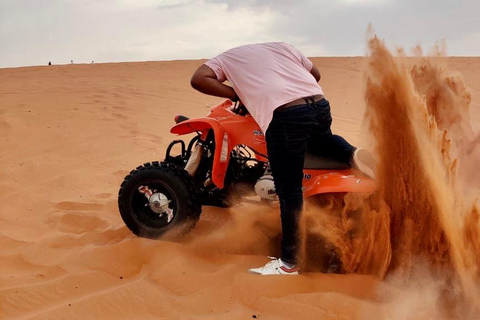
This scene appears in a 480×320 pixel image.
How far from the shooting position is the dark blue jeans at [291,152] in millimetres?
3516

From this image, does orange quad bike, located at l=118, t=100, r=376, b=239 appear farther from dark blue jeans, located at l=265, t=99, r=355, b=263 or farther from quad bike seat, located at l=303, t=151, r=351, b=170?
dark blue jeans, located at l=265, t=99, r=355, b=263

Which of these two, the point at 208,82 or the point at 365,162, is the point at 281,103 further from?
the point at 365,162

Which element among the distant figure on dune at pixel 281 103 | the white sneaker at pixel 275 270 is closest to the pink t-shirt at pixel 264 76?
the distant figure on dune at pixel 281 103

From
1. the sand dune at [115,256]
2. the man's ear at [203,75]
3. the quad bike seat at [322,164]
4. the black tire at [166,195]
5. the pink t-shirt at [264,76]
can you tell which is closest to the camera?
the sand dune at [115,256]

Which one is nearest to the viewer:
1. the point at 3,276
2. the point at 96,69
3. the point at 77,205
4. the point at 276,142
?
the point at 276,142

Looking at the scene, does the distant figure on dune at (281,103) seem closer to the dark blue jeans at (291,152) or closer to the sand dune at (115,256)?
the dark blue jeans at (291,152)

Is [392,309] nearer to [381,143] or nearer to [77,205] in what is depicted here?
[381,143]

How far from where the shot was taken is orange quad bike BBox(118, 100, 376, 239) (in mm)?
4051

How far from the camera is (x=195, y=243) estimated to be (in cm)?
442

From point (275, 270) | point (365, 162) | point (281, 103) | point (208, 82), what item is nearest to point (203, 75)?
point (208, 82)

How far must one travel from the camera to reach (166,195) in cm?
439

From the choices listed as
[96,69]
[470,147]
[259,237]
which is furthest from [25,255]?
[96,69]

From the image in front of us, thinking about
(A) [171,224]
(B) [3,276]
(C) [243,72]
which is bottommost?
(B) [3,276]

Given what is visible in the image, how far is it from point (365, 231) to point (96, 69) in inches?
761
